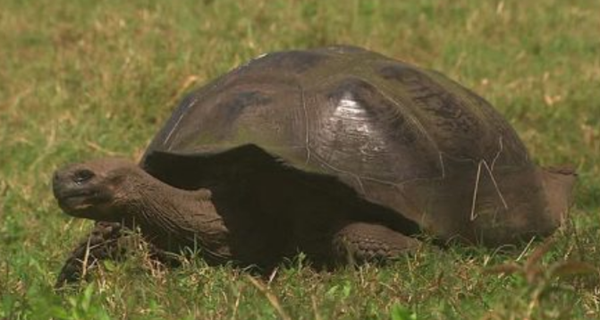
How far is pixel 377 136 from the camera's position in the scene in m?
3.82

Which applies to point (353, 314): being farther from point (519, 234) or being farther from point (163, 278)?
point (519, 234)

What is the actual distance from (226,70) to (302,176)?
3.04 meters

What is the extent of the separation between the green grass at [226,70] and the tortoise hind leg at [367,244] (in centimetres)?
10

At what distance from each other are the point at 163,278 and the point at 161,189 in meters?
0.44

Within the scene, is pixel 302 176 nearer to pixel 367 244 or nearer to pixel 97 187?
pixel 367 244

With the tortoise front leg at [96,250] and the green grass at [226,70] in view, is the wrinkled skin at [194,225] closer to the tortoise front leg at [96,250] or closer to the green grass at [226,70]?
the tortoise front leg at [96,250]

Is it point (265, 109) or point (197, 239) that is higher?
point (265, 109)

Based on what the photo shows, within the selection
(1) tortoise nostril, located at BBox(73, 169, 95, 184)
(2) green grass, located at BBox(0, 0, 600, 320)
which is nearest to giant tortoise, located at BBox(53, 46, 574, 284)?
(1) tortoise nostril, located at BBox(73, 169, 95, 184)

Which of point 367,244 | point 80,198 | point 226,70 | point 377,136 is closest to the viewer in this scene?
point 80,198

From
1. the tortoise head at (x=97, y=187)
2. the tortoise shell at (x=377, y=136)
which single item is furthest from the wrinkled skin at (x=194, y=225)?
the tortoise shell at (x=377, y=136)

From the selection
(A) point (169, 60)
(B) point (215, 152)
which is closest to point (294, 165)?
(B) point (215, 152)

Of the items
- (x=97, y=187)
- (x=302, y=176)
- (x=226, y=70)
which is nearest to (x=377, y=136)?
(x=302, y=176)

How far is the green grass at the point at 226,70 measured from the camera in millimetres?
3035

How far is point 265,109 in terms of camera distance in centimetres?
381
